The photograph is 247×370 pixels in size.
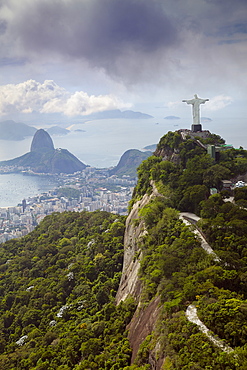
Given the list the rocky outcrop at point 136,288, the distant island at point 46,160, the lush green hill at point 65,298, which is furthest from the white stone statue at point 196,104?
the distant island at point 46,160

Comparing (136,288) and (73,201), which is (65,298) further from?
(73,201)

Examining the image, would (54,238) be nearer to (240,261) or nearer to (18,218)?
(240,261)

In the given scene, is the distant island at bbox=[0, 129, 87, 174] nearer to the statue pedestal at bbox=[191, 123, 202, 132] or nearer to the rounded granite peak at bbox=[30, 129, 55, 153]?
the rounded granite peak at bbox=[30, 129, 55, 153]

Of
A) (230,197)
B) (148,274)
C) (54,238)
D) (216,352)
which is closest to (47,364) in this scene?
(148,274)

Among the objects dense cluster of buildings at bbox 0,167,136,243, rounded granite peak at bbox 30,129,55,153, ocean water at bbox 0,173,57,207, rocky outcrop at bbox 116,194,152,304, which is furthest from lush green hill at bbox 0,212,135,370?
rounded granite peak at bbox 30,129,55,153

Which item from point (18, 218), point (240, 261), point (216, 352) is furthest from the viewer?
point (18, 218)

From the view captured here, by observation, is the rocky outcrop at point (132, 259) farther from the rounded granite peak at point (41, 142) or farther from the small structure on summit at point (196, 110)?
the rounded granite peak at point (41, 142)

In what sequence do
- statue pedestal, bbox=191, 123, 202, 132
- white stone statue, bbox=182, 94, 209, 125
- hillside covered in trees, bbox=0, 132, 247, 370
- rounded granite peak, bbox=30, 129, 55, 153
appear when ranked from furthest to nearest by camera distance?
rounded granite peak, bbox=30, 129, 55, 153
statue pedestal, bbox=191, 123, 202, 132
white stone statue, bbox=182, 94, 209, 125
hillside covered in trees, bbox=0, 132, 247, 370
